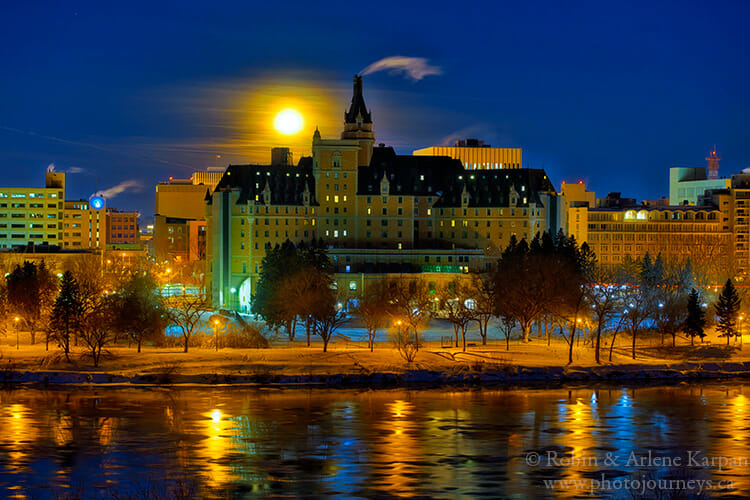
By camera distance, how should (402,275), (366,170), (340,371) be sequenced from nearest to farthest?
(340,371), (402,275), (366,170)

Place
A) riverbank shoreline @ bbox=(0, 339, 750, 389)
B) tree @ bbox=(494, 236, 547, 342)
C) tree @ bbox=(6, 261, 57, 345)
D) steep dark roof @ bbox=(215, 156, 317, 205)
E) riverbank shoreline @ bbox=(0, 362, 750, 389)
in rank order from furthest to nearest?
steep dark roof @ bbox=(215, 156, 317, 205), tree @ bbox=(494, 236, 547, 342), tree @ bbox=(6, 261, 57, 345), riverbank shoreline @ bbox=(0, 339, 750, 389), riverbank shoreline @ bbox=(0, 362, 750, 389)

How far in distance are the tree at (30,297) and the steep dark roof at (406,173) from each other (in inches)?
2132

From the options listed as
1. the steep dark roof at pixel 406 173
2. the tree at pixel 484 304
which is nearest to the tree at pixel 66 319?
the tree at pixel 484 304

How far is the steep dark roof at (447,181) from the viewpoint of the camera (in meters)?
150

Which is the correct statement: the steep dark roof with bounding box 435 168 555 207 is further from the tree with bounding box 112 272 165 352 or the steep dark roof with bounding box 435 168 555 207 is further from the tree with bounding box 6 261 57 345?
the tree with bounding box 6 261 57 345

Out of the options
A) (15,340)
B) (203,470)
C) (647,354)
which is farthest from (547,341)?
(203,470)

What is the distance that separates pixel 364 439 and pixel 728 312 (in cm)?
5379

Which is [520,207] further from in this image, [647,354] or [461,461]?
[461,461]

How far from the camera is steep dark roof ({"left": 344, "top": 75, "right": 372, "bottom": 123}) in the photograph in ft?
515

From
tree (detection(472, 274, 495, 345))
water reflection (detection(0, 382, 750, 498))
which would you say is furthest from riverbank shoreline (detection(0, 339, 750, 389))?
tree (detection(472, 274, 495, 345))

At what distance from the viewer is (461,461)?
5062cm

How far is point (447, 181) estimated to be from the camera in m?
153

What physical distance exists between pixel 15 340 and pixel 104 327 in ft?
39.6

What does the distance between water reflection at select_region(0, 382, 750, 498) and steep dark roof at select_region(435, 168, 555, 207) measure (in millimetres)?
76439
